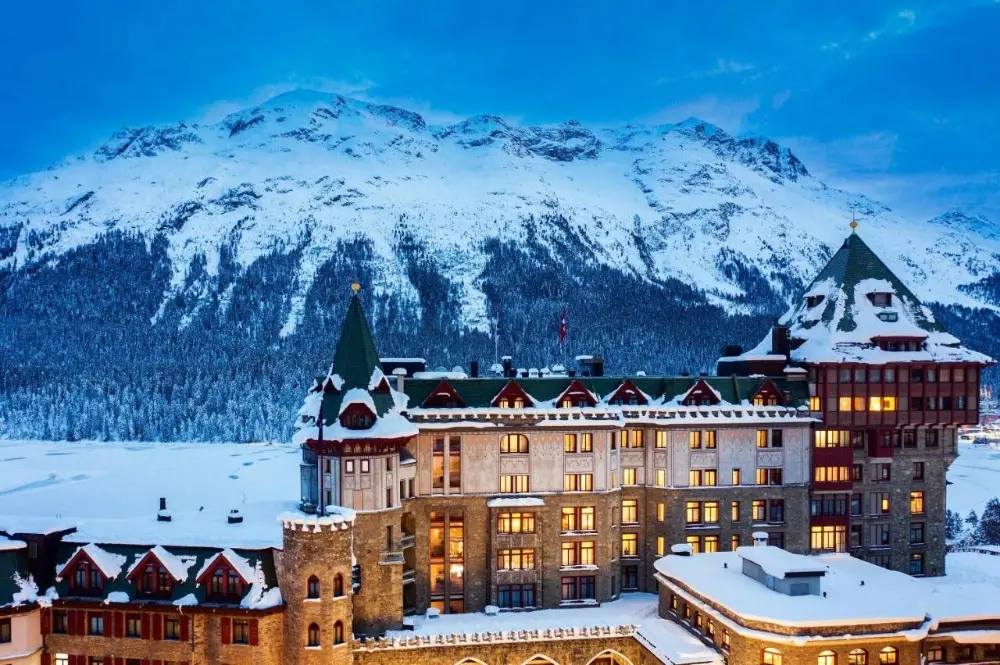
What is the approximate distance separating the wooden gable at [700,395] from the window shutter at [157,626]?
38.0 meters

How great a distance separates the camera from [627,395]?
61562mm

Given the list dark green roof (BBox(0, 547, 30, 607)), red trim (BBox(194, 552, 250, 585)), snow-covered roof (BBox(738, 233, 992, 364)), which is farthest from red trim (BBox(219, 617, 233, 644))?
snow-covered roof (BBox(738, 233, 992, 364))

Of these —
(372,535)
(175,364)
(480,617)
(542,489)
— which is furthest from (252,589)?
(175,364)

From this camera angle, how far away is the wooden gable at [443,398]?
190 feet

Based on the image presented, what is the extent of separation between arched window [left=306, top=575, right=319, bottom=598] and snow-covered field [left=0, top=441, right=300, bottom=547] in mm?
3575

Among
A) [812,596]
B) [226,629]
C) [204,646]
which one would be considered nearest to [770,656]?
[812,596]

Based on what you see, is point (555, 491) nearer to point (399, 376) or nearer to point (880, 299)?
point (399, 376)

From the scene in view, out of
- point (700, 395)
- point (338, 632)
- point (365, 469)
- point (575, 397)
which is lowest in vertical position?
point (338, 632)

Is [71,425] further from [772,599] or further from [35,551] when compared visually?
[772,599]

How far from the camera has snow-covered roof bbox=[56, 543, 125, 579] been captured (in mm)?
47562

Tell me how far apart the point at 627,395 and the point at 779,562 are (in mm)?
16745

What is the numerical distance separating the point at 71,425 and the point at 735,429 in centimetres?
14028

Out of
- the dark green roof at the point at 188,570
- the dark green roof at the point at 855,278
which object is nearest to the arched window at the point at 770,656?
the dark green roof at the point at 855,278

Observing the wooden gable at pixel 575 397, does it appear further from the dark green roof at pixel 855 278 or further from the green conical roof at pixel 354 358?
the dark green roof at pixel 855 278
